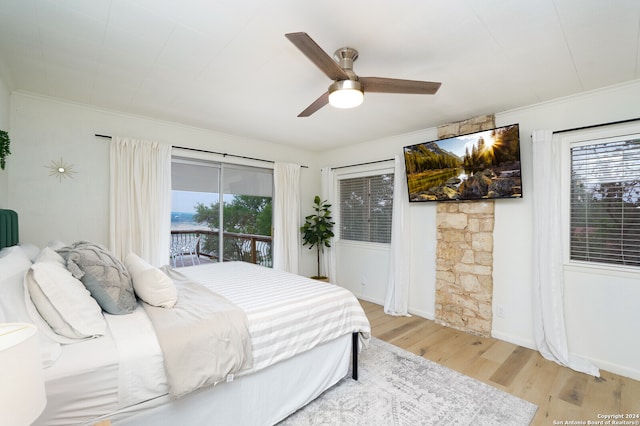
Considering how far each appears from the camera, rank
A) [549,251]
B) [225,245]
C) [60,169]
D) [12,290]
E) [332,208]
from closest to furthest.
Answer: [12,290] < [549,251] < [60,169] < [225,245] < [332,208]

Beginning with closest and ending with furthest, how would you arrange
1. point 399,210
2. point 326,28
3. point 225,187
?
point 326,28
point 399,210
point 225,187

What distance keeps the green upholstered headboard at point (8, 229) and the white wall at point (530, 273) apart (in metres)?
4.11

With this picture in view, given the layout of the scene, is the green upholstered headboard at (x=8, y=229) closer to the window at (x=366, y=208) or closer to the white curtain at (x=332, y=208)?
the white curtain at (x=332, y=208)

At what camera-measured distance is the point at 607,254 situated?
8.74ft

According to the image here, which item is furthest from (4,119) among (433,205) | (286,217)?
(433,205)

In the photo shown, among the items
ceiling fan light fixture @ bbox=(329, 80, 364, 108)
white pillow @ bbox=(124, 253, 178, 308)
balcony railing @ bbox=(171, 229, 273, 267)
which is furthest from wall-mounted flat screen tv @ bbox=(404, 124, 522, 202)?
white pillow @ bbox=(124, 253, 178, 308)

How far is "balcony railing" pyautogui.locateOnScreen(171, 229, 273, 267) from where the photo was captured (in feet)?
13.1

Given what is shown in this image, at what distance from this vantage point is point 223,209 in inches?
170

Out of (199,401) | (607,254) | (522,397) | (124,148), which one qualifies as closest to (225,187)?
(124,148)

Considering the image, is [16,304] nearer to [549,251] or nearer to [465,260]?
[465,260]

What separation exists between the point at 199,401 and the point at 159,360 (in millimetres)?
379

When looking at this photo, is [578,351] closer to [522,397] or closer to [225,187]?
[522,397]

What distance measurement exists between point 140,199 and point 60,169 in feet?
2.57

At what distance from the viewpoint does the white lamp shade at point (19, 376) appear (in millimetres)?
664
